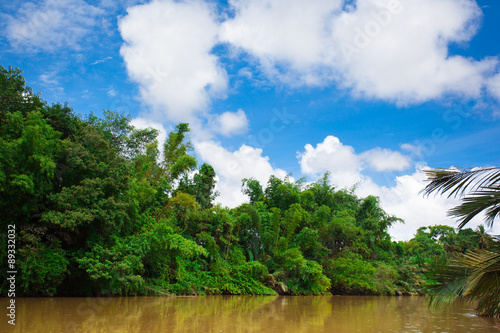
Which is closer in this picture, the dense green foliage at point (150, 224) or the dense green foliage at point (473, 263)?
the dense green foliage at point (473, 263)

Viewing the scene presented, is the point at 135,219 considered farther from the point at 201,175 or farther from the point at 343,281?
the point at 343,281

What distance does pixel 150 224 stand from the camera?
15.0 meters

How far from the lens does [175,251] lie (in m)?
A: 13.9

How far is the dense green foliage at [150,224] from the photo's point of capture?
1117 cm

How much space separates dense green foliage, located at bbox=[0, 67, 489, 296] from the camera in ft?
36.7

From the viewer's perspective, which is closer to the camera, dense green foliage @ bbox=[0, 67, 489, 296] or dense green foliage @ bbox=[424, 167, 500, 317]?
dense green foliage @ bbox=[424, 167, 500, 317]

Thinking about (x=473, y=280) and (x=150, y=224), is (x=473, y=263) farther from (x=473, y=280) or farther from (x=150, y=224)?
(x=150, y=224)

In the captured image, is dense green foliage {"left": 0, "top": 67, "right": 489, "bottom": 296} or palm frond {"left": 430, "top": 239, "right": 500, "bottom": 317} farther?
dense green foliage {"left": 0, "top": 67, "right": 489, "bottom": 296}

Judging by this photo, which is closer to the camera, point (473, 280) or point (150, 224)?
point (473, 280)

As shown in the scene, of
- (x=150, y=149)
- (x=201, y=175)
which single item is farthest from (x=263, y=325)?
(x=150, y=149)

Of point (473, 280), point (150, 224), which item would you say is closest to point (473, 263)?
point (473, 280)

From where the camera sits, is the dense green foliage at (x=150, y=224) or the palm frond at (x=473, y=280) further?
the dense green foliage at (x=150, y=224)

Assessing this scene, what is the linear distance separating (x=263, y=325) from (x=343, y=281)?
13.9 metres

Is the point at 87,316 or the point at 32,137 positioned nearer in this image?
the point at 87,316
